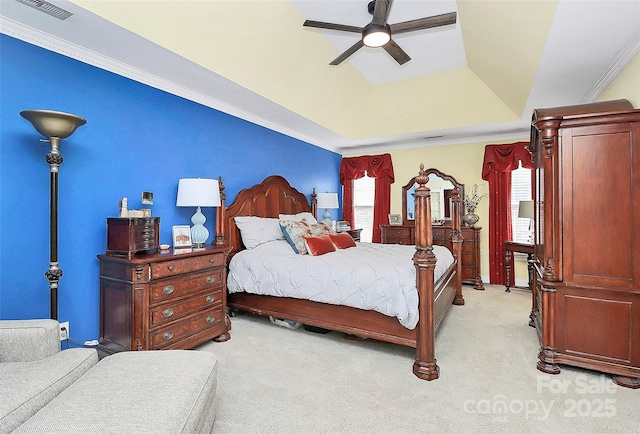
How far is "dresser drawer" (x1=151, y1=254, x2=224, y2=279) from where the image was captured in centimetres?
251

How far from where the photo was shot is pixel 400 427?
6.07 ft

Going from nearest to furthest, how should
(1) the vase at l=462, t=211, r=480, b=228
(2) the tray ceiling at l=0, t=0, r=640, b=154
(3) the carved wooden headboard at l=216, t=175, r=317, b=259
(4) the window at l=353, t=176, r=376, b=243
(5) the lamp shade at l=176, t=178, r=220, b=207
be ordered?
(2) the tray ceiling at l=0, t=0, r=640, b=154 < (5) the lamp shade at l=176, t=178, r=220, b=207 < (3) the carved wooden headboard at l=216, t=175, r=317, b=259 < (1) the vase at l=462, t=211, r=480, b=228 < (4) the window at l=353, t=176, r=376, b=243

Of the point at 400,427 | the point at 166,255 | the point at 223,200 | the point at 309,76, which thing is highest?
the point at 309,76

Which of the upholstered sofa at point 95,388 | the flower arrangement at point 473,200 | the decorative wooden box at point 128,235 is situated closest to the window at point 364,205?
the flower arrangement at point 473,200

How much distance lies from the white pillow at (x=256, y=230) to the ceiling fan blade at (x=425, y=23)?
258 cm

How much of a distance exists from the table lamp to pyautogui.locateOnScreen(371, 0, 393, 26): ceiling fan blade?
2091mm

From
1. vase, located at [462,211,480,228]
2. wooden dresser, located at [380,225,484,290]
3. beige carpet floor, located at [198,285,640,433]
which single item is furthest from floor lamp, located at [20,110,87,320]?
vase, located at [462,211,480,228]

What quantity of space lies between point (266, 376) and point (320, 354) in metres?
0.57

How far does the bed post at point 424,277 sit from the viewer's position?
8.15 feet

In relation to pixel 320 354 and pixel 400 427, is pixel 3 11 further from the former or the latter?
pixel 400 427

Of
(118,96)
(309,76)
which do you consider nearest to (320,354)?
(118,96)

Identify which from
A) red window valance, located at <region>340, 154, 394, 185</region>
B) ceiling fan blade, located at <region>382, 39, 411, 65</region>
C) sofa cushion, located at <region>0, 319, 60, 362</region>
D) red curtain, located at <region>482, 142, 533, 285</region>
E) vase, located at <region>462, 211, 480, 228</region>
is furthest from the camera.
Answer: red window valance, located at <region>340, 154, 394, 185</region>

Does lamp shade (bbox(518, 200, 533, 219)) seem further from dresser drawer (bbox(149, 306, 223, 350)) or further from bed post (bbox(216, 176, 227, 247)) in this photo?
dresser drawer (bbox(149, 306, 223, 350))

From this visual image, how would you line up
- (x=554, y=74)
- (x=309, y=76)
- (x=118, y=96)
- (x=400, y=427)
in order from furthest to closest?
(x=309, y=76)
(x=554, y=74)
(x=118, y=96)
(x=400, y=427)
